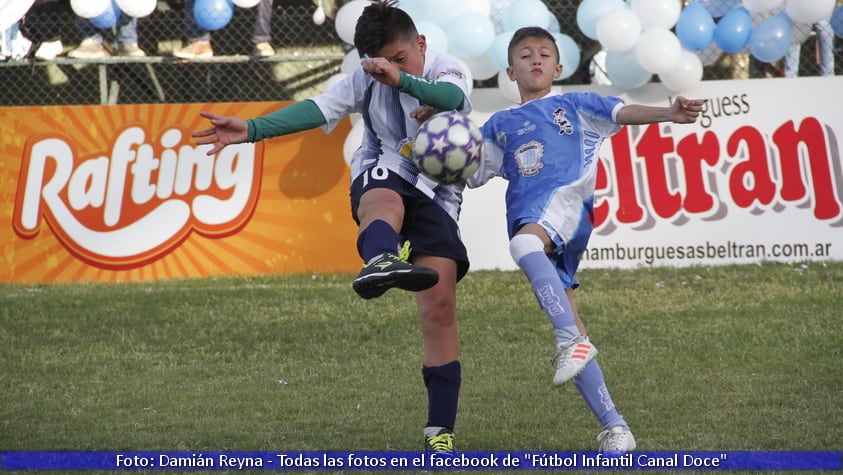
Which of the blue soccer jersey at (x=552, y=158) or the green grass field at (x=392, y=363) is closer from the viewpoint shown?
the blue soccer jersey at (x=552, y=158)

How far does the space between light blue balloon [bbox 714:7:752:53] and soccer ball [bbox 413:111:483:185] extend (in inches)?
239

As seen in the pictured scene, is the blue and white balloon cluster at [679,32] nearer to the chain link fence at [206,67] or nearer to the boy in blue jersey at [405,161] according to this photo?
the chain link fence at [206,67]

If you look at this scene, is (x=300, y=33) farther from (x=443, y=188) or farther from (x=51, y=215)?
(x=443, y=188)

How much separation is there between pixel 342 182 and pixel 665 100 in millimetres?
3054

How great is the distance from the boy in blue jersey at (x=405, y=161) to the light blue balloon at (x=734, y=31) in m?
5.75

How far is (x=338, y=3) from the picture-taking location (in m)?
12.5

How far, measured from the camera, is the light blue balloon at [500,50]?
10.1 meters

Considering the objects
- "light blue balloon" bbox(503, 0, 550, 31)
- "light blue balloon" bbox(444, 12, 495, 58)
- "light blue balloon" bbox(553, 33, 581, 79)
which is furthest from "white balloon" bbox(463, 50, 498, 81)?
"light blue balloon" bbox(553, 33, 581, 79)

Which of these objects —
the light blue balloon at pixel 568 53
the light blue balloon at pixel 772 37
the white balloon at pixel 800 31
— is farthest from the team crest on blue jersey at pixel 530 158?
the white balloon at pixel 800 31

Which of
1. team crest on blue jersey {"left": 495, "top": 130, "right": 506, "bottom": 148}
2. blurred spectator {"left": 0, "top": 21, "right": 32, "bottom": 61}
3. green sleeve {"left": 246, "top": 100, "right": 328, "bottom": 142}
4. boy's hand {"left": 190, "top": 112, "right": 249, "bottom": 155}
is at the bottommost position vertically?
boy's hand {"left": 190, "top": 112, "right": 249, "bottom": 155}

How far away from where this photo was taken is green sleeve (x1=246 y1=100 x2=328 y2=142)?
514cm

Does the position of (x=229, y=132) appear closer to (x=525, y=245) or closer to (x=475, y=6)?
(x=525, y=245)

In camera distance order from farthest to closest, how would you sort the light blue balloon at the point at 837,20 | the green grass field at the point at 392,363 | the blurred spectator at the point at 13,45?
the blurred spectator at the point at 13,45 < the light blue balloon at the point at 837,20 < the green grass field at the point at 392,363

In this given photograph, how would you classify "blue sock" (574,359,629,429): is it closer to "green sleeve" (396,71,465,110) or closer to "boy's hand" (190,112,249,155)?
"green sleeve" (396,71,465,110)
